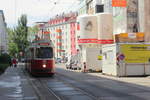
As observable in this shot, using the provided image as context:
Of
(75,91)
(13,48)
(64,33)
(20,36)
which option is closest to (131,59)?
(75,91)

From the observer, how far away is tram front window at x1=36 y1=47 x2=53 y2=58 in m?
32.3

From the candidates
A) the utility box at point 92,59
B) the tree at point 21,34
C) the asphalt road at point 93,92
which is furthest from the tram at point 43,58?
the tree at point 21,34

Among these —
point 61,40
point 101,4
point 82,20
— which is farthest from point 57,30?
point 82,20

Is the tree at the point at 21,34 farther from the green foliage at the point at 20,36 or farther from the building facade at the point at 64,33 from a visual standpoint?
the building facade at the point at 64,33

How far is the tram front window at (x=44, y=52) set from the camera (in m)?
32.3

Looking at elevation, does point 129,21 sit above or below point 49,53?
above

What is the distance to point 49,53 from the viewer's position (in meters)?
32.4

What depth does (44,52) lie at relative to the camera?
3241 cm

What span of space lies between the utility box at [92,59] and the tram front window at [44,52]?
1194cm

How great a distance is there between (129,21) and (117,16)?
13.9 ft

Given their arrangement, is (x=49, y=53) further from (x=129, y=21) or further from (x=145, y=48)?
(x=129, y=21)

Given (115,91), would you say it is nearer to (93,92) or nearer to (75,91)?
(93,92)

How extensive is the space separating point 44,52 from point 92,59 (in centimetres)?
1273

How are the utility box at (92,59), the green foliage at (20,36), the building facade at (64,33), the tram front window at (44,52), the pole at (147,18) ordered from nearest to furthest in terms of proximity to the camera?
the tram front window at (44,52), the utility box at (92,59), the pole at (147,18), the green foliage at (20,36), the building facade at (64,33)
